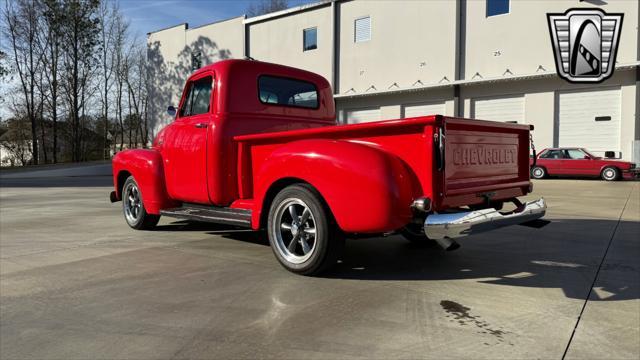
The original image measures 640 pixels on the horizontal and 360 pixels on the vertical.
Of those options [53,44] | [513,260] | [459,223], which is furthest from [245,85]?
[53,44]

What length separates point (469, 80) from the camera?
74.5ft

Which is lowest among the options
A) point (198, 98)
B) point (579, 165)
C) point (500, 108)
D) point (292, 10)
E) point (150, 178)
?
point (579, 165)

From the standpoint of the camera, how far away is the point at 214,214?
5102 mm

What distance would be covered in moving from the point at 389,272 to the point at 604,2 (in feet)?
66.9

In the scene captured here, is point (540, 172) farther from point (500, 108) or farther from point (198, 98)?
point (198, 98)

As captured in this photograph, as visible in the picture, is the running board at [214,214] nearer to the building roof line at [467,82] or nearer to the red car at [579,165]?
the red car at [579,165]

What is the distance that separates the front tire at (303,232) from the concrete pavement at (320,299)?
6.6 inches

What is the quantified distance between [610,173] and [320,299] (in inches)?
736

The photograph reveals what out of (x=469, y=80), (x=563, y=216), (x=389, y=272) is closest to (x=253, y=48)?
(x=469, y=80)

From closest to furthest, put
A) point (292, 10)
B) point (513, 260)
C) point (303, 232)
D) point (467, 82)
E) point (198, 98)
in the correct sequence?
point (303, 232), point (513, 260), point (198, 98), point (467, 82), point (292, 10)

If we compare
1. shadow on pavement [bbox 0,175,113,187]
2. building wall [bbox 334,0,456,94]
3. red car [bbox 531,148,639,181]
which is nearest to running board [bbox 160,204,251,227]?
shadow on pavement [bbox 0,175,113,187]

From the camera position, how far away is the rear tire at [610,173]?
60.4ft

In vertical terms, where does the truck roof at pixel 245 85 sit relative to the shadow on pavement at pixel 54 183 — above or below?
above

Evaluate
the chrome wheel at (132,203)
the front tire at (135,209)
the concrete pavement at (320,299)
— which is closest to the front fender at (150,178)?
the front tire at (135,209)
